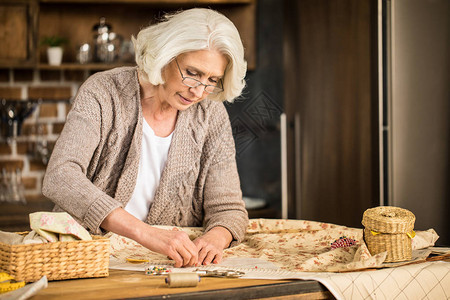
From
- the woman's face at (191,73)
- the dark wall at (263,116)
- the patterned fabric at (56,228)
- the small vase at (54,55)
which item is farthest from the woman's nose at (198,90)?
the small vase at (54,55)

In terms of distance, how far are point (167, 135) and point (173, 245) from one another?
0.56 m

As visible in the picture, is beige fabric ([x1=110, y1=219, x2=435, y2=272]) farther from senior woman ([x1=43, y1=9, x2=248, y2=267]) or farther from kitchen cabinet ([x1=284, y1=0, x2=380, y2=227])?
kitchen cabinet ([x1=284, y1=0, x2=380, y2=227])

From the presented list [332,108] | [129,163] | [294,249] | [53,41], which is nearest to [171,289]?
[294,249]

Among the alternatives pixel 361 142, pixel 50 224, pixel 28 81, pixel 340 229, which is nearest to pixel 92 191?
pixel 50 224

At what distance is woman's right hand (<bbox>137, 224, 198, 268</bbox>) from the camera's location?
138cm

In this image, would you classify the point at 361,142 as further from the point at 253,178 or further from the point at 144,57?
the point at 144,57

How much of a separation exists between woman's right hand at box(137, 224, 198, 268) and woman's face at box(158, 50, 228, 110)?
50 centimetres

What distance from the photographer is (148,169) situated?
1839 millimetres

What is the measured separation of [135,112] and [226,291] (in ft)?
2.64

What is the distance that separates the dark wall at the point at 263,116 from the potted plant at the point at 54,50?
1098 millimetres

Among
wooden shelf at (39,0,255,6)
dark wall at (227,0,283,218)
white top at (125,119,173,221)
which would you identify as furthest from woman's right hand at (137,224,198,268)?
wooden shelf at (39,0,255,6)

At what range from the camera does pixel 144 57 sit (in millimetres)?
1795

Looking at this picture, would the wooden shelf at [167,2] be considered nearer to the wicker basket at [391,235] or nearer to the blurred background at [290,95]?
the blurred background at [290,95]

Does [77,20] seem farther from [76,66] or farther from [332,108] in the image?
[332,108]
